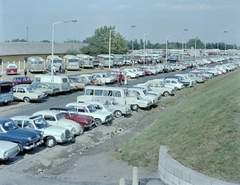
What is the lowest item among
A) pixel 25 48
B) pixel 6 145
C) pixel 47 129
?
pixel 6 145

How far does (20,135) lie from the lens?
53.0ft

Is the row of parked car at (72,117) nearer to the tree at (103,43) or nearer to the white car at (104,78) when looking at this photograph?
the white car at (104,78)

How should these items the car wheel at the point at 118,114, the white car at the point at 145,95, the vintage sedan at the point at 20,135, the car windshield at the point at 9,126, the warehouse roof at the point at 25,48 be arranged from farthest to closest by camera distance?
the warehouse roof at the point at 25,48, the white car at the point at 145,95, the car wheel at the point at 118,114, the car windshield at the point at 9,126, the vintage sedan at the point at 20,135

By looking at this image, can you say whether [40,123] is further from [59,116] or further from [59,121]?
[59,116]

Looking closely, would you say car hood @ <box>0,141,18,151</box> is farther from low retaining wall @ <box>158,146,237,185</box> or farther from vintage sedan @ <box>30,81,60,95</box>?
vintage sedan @ <box>30,81,60,95</box>

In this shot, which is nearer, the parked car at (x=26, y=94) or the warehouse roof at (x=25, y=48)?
the parked car at (x=26, y=94)

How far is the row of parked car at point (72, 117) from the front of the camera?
16.0m

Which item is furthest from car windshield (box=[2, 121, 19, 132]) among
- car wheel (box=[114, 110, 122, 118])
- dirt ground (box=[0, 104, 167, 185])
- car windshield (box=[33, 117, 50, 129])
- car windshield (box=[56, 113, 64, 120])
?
car wheel (box=[114, 110, 122, 118])

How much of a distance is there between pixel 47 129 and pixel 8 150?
3.43 metres

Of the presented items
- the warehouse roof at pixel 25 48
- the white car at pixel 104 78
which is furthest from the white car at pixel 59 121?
the warehouse roof at pixel 25 48

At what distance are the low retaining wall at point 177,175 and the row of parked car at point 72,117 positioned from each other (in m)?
5.82

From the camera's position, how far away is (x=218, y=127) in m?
13.4

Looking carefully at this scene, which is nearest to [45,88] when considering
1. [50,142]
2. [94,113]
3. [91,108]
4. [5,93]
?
[5,93]

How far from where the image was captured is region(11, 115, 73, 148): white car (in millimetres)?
17531
